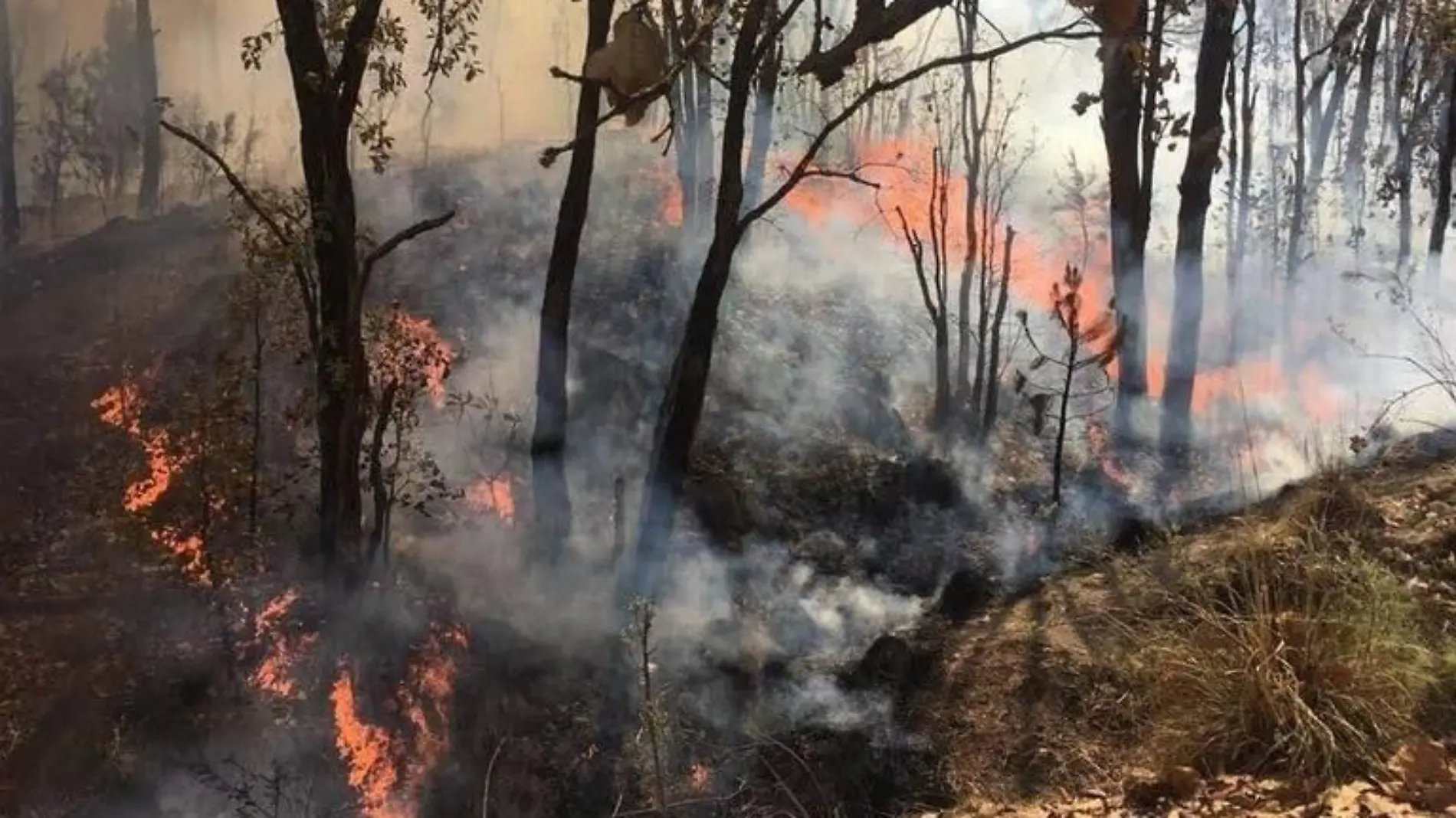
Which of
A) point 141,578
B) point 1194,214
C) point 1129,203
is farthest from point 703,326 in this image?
point 1194,214

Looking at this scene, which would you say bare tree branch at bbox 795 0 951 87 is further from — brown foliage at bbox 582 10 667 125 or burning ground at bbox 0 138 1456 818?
burning ground at bbox 0 138 1456 818

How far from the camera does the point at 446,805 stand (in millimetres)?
7688

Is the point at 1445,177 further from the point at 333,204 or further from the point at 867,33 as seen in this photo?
the point at 333,204

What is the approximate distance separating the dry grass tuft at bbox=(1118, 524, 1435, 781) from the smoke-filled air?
0.07 ft

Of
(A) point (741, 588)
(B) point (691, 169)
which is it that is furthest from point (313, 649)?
(B) point (691, 169)

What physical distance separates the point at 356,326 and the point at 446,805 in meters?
3.50

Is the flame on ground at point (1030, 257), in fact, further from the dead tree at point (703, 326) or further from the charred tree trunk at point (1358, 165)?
the charred tree trunk at point (1358, 165)

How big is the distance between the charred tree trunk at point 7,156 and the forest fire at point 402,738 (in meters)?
19.7

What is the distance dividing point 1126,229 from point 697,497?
7.16 meters

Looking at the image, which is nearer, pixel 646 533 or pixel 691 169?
Answer: pixel 646 533

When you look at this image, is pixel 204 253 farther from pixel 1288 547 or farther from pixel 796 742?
pixel 1288 547

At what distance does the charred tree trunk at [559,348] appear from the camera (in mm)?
11038

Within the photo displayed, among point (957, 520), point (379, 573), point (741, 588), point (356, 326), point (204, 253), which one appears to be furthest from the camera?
point (204, 253)

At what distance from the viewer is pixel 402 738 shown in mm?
8273
